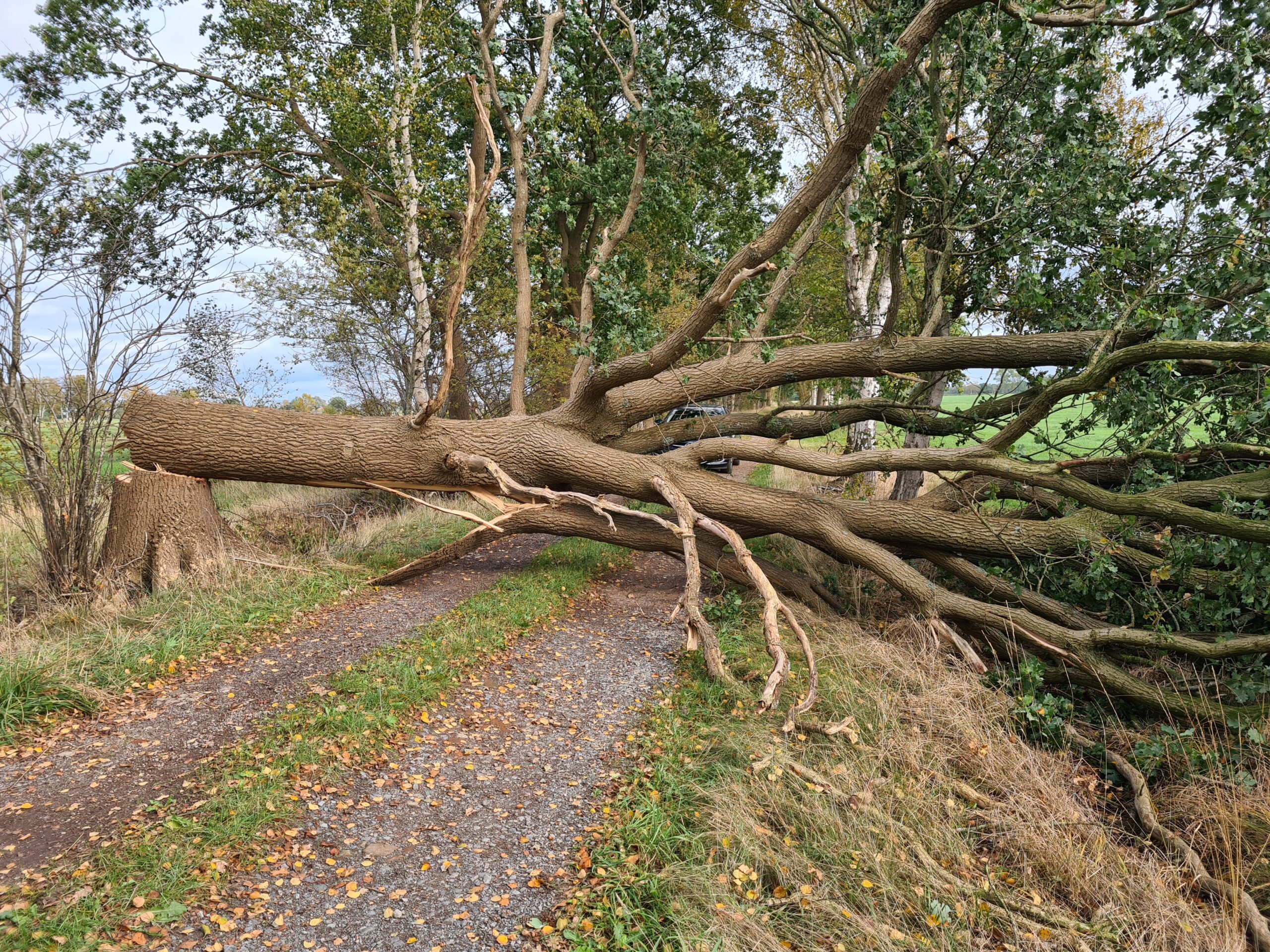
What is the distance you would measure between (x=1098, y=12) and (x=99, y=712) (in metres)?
9.04

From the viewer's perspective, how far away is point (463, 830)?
142 inches

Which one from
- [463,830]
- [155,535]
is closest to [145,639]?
[155,535]

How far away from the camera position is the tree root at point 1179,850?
3.20 meters

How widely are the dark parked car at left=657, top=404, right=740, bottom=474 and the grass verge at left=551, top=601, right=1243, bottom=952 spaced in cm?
428

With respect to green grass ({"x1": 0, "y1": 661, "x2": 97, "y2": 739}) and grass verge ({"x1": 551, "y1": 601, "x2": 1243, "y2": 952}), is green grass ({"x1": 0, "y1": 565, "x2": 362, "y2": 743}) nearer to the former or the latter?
green grass ({"x1": 0, "y1": 661, "x2": 97, "y2": 739})

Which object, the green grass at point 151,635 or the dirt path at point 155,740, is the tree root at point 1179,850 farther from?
the green grass at point 151,635

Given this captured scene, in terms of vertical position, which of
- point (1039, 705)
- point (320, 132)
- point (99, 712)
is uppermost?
point (320, 132)

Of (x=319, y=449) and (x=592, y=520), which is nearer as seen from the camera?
(x=319, y=449)

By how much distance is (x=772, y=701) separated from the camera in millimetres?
4590

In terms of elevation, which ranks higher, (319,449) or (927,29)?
(927,29)

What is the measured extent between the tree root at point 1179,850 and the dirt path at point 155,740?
539 cm

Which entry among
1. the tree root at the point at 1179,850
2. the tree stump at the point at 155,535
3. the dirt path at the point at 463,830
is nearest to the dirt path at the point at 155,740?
the dirt path at the point at 463,830

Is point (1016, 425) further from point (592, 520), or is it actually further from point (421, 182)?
point (421, 182)

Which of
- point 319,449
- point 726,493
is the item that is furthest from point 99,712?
point 726,493
